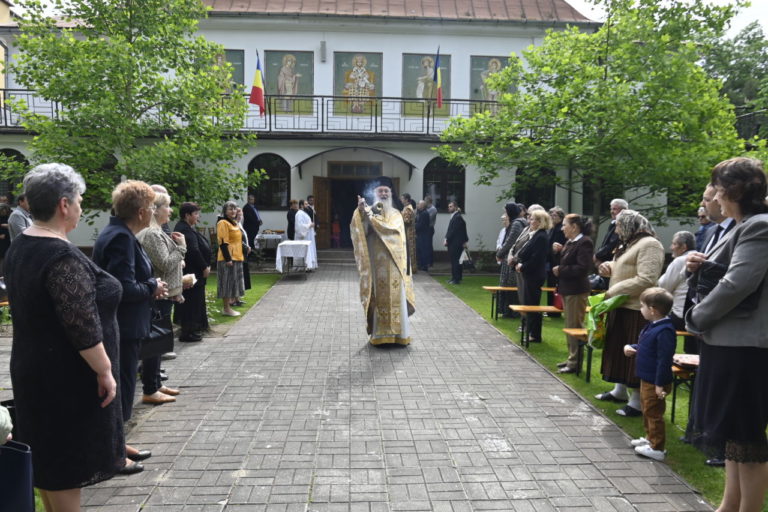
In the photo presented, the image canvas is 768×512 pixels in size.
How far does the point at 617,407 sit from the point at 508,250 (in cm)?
493

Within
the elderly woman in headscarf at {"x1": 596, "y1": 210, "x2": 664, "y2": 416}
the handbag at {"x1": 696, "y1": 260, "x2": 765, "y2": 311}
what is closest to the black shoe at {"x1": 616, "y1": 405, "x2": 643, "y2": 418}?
the elderly woman in headscarf at {"x1": 596, "y1": 210, "x2": 664, "y2": 416}

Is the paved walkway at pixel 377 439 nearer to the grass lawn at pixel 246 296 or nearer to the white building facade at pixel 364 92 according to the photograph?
the grass lawn at pixel 246 296

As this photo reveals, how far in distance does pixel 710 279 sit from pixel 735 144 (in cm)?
1377

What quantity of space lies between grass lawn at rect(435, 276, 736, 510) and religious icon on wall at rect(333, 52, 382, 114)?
12737 millimetres

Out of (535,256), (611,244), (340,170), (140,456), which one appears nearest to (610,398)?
(611,244)

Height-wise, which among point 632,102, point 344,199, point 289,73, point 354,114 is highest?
point 289,73

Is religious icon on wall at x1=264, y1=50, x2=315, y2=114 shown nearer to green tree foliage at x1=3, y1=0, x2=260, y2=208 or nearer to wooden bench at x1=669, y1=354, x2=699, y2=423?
green tree foliage at x1=3, y1=0, x2=260, y2=208

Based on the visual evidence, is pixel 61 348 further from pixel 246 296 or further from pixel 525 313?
pixel 246 296

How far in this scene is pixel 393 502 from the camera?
370cm

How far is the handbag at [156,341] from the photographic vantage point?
488 cm

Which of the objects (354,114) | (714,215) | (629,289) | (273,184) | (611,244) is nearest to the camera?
(714,215)

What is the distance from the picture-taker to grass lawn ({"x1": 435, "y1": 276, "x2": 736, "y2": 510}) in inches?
161

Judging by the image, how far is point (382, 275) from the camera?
8031mm

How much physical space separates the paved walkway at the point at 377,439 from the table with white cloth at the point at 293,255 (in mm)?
7781
